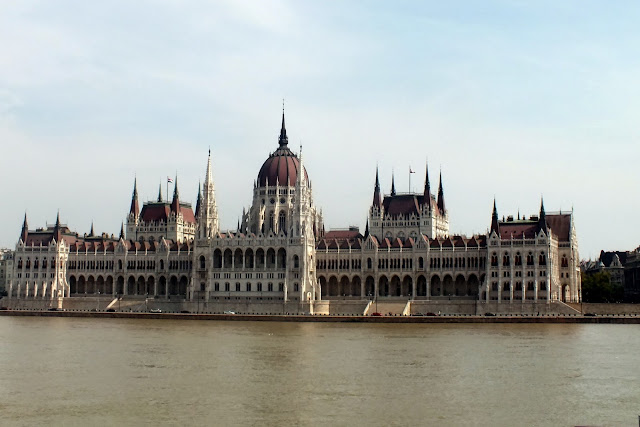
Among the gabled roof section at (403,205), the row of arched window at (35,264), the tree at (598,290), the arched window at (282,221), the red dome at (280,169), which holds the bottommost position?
the tree at (598,290)

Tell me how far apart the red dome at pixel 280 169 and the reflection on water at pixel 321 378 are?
2151 inches

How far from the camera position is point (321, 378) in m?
54.3

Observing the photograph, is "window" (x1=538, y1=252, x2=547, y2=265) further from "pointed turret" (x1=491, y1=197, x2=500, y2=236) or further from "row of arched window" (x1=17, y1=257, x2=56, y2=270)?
"row of arched window" (x1=17, y1=257, x2=56, y2=270)

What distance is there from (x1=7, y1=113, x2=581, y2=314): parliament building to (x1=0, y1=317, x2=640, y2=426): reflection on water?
31.5m

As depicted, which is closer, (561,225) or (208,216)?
(561,225)

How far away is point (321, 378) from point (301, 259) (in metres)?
70.7

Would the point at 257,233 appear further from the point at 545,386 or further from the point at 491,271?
the point at 545,386

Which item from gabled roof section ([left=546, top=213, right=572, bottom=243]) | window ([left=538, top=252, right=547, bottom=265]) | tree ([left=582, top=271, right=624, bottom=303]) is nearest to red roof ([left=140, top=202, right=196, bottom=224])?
gabled roof section ([left=546, top=213, right=572, bottom=243])

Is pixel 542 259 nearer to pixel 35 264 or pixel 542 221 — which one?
pixel 542 221

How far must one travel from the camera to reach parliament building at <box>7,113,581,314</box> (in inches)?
4665

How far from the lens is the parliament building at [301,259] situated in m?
118

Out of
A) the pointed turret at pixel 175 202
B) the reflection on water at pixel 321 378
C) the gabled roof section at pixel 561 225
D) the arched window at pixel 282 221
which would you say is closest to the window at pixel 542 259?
the gabled roof section at pixel 561 225

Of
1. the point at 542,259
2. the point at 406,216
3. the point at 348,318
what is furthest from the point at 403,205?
the point at 348,318

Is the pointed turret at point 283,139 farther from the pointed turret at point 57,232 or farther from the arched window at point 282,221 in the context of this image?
the pointed turret at point 57,232
